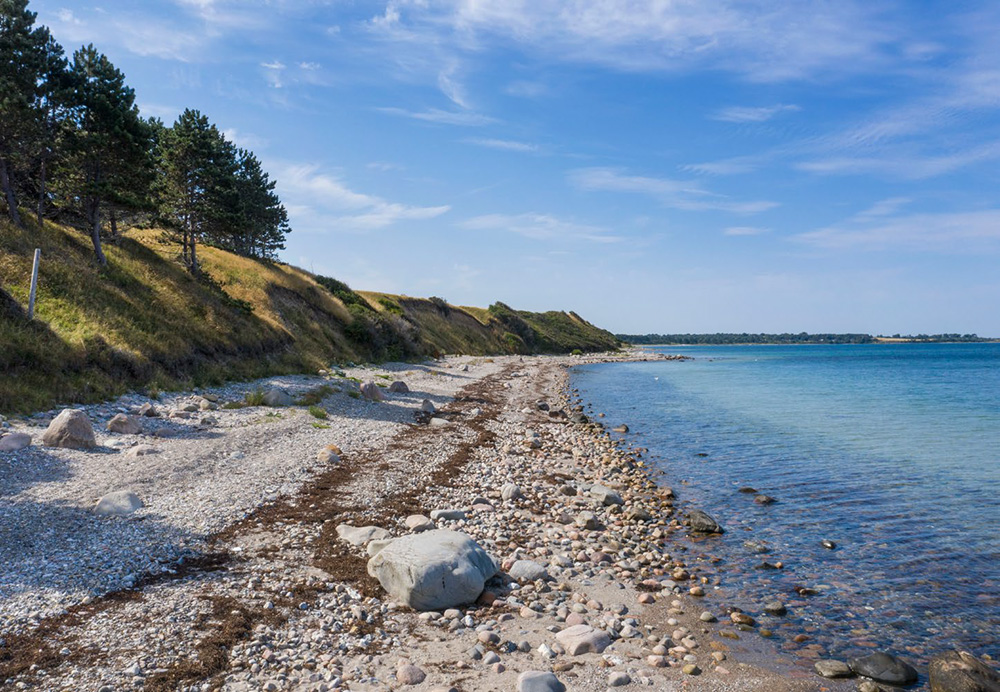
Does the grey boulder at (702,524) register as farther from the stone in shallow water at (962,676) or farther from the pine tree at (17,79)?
the pine tree at (17,79)

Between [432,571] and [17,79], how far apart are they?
3444 centimetres

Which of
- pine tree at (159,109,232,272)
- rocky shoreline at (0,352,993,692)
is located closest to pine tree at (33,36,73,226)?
pine tree at (159,109,232,272)

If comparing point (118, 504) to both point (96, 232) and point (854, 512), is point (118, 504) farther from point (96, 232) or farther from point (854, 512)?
point (96, 232)

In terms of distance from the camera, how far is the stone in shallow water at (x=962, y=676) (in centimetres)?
700

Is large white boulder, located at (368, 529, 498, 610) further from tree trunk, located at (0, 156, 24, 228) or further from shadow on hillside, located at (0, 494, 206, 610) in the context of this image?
tree trunk, located at (0, 156, 24, 228)

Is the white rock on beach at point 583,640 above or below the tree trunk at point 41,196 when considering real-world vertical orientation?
below

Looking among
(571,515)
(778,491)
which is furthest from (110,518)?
(778,491)

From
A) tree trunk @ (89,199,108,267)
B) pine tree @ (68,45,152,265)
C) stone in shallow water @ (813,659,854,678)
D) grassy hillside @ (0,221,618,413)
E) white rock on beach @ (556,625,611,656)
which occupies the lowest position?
stone in shallow water @ (813,659,854,678)

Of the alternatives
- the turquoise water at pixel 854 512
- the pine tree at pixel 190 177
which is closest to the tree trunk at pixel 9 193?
the pine tree at pixel 190 177

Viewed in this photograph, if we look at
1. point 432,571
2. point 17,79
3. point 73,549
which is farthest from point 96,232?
point 432,571

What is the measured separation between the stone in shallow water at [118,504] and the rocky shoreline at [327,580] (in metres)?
0.23

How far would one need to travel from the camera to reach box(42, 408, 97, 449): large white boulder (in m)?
14.4

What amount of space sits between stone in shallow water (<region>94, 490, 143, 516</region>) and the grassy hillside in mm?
9083

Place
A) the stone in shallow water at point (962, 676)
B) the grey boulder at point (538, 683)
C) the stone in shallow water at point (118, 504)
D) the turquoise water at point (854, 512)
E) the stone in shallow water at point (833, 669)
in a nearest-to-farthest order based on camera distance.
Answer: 1. the grey boulder at point (538, 683)
2. the stone in shallow water at point (962, 676)
3. the stone in shallow water at point (833, 669)
4. the turquoise water at point (854, 512)
5. the stone in shallow water at point (118, 504)
